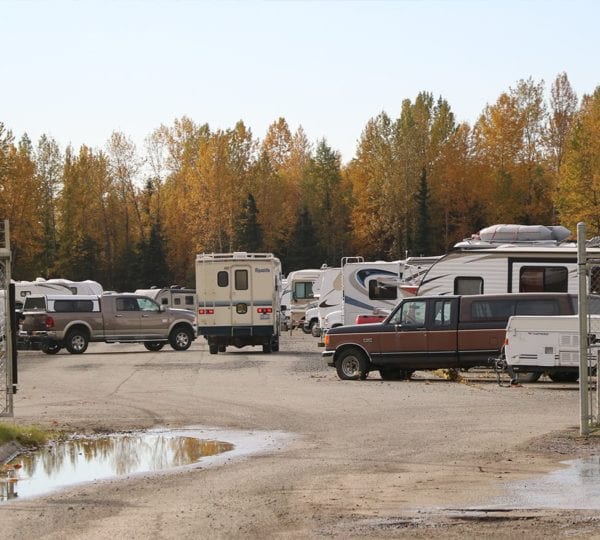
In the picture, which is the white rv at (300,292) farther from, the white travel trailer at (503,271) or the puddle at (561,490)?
the puddle at (561,490)

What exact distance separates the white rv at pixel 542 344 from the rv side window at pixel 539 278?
7162 millimetres

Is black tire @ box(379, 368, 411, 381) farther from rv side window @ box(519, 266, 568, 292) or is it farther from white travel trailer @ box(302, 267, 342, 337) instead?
white travel trailer @ box(302, 267, 342, 337)

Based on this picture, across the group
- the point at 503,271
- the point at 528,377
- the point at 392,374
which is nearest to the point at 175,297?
the point at 503,271

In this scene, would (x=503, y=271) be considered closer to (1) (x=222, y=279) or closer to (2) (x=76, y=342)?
(1) (x=222, y=279)

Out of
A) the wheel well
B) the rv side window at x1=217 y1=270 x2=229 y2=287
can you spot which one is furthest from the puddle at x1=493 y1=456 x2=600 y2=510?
the rv side window at x1=217 y1=270 x2=229 y2=287

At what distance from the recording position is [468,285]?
31250 mm

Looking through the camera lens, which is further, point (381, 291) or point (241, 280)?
point (381, 291)

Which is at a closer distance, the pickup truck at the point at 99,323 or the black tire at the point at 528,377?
the black tire at the point at 528,377

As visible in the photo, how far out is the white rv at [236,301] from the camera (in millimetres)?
37969

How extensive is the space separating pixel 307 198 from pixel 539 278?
71.7 m

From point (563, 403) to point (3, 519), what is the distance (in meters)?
11.7

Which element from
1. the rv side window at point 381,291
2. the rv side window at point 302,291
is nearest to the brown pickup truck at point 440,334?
the rv side window at point 381,291

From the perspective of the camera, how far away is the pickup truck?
40000mm

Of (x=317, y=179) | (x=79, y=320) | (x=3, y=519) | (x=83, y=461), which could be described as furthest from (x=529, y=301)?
(x=317, y=179)
